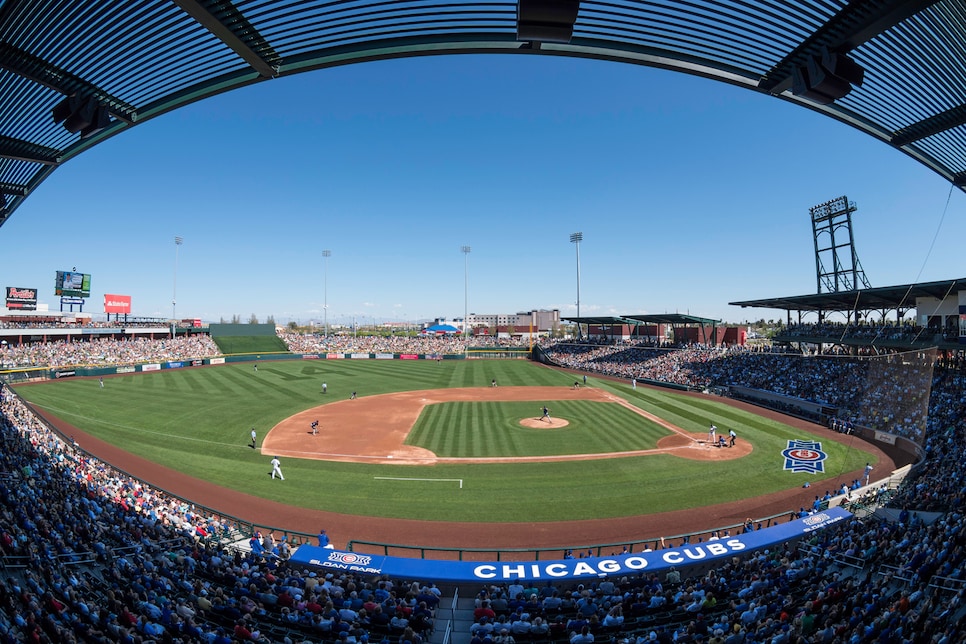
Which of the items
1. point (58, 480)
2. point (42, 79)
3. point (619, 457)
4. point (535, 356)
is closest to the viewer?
point (42, 79)

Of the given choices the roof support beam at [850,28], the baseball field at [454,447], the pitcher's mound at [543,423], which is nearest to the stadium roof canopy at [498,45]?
the roof support beam at [850,28]

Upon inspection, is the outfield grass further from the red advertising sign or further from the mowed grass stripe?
the red advertising sign

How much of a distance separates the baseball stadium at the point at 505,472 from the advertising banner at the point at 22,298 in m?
46.4

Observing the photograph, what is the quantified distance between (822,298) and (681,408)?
14533 millimetres

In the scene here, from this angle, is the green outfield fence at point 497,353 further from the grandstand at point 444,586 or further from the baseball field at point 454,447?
the grandstand at point 444,586

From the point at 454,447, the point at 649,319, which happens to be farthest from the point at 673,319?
the point at 454,447

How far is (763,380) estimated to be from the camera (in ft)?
140

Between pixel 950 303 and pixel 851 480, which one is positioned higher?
pixel 950 303

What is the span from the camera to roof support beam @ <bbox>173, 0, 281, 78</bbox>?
14.9 feet

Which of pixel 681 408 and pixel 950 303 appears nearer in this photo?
pixel 950 303

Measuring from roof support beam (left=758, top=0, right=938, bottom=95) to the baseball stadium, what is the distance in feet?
0.08

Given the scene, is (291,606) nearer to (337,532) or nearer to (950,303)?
(337,532)

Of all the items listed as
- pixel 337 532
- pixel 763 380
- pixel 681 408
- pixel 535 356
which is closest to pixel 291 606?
pixel 337 532

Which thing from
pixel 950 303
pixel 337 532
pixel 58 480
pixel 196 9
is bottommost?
pixel 337 532
